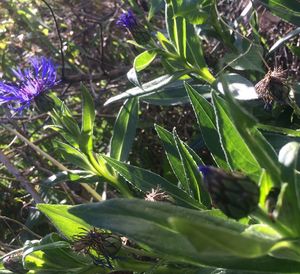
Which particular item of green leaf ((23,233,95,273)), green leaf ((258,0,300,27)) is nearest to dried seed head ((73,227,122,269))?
green leaf ((23,233,95,273))

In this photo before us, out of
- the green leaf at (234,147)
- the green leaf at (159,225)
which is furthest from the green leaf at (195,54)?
the green leaf at (159,225)

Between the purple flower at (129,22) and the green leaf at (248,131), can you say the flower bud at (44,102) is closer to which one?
the purple flower at (129,22)

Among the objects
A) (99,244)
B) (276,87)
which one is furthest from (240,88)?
(99,244)

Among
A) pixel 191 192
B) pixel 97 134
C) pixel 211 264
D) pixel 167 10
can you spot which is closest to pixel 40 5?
pixel 97 134

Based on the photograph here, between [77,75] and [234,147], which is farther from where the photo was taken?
[77,75]

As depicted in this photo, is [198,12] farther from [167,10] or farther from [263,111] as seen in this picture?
[263,111]

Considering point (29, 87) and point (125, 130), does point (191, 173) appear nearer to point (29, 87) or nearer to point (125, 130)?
point (125, 130)
